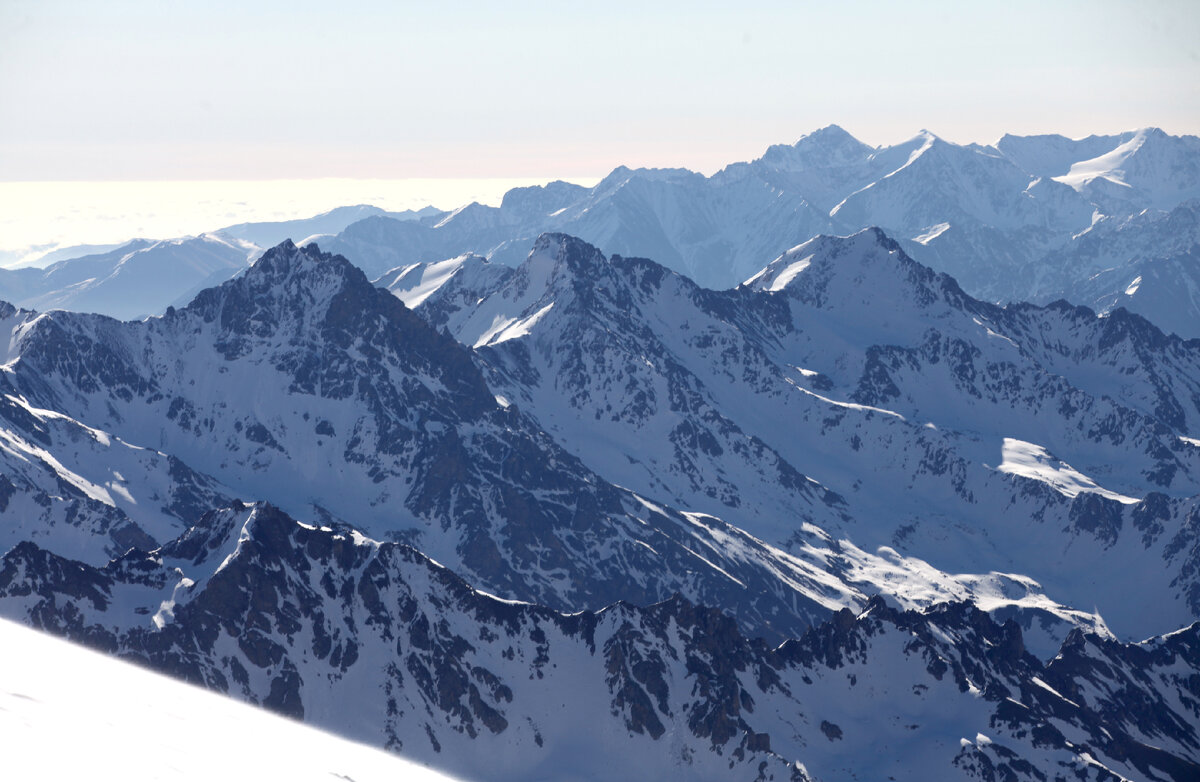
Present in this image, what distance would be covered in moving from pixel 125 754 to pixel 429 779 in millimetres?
5900

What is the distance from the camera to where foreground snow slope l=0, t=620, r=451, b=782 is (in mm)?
14320

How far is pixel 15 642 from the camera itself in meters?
17.1

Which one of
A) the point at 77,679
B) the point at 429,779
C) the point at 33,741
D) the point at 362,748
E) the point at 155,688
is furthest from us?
the point at 362,748

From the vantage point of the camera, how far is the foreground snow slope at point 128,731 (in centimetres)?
1432

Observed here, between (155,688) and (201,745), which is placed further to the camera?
(155,688)

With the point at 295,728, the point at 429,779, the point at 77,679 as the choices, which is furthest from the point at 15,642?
the point at 429,779

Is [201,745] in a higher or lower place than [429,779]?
higher

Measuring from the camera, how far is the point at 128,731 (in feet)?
51.1

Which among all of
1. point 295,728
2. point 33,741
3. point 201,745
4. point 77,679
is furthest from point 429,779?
point 33,741

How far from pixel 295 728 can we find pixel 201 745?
140 inches

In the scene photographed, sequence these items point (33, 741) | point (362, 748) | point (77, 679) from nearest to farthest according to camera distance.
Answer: point (33, 741)
point (77, 679)
point (362, 748)

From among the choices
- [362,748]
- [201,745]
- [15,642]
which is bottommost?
[362,748]

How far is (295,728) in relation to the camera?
799 inches

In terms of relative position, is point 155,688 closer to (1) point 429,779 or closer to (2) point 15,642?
(2) point 15,642
